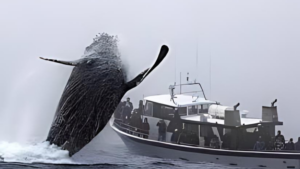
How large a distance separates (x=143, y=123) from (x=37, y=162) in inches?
437

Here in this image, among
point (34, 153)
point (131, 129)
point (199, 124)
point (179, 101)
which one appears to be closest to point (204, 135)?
point (199, 124)

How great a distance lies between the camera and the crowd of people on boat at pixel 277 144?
2041 cm

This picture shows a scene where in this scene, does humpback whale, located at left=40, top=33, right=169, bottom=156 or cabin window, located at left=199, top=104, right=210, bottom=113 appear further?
cabin window, located at left=199, top=104, right=210, bottom=113

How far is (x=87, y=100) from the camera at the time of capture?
12.4 metres

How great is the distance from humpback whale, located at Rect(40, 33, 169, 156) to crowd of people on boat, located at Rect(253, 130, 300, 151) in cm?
992

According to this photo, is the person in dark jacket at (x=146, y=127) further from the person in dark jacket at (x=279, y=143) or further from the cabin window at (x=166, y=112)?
the person in dark jacket at (x=279, y=143)

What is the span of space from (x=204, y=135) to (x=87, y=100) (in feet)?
35.5

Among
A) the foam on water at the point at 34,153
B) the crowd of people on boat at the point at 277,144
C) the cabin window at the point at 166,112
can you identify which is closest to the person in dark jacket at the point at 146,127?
the cabin window at the point at 166,112

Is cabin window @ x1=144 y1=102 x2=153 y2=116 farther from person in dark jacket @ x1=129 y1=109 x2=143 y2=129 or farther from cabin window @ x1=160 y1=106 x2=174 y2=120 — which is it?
cabin window @ x1=160 y1=106 x2=174 y2=120

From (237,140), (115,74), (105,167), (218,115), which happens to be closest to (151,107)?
(218,115)

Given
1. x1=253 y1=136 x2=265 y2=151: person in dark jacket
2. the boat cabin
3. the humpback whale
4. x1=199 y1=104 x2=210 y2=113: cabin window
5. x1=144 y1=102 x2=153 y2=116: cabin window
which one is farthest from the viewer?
x1=199 y1=104 x2=210 y2=113: cabin window

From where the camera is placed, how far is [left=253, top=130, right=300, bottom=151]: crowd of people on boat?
20406mm

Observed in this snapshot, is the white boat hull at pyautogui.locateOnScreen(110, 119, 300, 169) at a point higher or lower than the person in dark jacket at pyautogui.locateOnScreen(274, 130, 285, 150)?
lower

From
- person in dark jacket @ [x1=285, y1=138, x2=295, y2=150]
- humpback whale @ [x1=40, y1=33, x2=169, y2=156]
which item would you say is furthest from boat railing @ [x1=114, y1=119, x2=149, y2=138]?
humpback whale @ [x1=40, y1=33, x2=169, y2=156]
